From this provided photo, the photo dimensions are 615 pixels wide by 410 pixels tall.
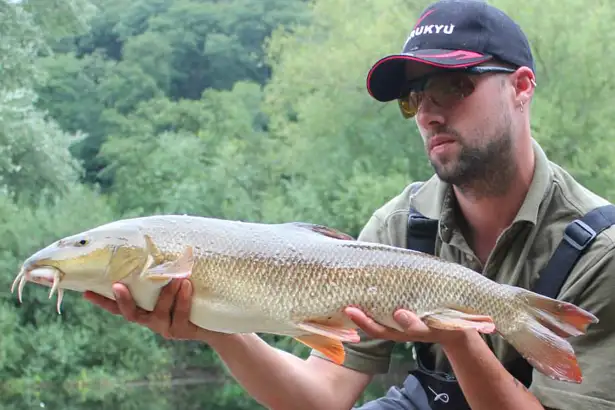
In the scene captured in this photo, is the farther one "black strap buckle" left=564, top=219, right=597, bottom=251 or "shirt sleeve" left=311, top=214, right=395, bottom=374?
"shirt sleeve" left=311, top=214, right=395, bottom=374

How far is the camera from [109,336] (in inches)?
847

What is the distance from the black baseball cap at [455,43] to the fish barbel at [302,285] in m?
0.78

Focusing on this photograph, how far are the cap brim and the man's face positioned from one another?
71 millimetres

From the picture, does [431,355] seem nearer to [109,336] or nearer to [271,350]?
[271,350]

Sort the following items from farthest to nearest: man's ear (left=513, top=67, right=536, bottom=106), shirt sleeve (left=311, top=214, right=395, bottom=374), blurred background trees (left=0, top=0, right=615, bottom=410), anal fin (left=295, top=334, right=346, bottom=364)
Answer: blurred background trees (left=0, top=0, right=615, bottom=410)
shirt sleeve (left=311, top=214, right=395, bottom=374)
man's ear (left=513, top=67, right=536, bottom=106)
anal fin (left=295, top=334, right=346, bottom=364)

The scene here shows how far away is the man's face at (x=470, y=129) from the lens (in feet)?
10.7

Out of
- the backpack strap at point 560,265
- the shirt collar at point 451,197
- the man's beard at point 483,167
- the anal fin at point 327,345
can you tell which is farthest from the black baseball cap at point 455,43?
the anal fin at point 327,345

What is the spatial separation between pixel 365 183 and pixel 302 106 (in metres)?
3.53

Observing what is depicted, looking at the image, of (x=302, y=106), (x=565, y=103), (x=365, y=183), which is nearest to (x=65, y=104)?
(x=302, y=106)

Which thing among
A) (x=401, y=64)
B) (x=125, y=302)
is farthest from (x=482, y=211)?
(x=125, y=302)

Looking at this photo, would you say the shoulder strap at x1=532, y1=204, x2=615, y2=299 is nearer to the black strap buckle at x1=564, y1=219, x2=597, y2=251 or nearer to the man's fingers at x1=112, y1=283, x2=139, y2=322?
the black strap buckle at x1=564, y1=219, x2=597, y2=251

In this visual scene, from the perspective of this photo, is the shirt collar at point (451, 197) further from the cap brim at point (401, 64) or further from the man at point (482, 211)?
the cap brim at point (401, 64)

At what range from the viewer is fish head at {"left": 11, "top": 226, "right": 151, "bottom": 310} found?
2.71 metres

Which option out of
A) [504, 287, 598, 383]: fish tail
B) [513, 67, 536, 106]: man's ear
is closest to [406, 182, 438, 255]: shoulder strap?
[513, 67, 536, 106]: man's ear
